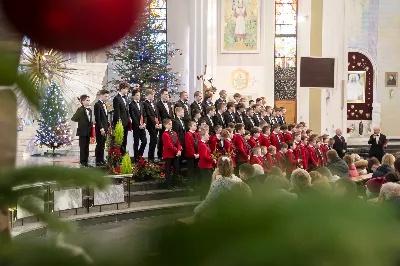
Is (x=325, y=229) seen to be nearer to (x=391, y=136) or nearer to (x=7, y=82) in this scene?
(x=7, y=82)

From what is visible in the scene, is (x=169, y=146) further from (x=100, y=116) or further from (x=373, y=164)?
(x=373, y=164)

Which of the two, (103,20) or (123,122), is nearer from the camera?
(103,20)

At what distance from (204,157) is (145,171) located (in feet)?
3.67

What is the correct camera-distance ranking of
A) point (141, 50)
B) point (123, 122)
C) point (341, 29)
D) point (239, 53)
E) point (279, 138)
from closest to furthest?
point (123, 122)
point (279, 138)
point (141, 50)
point (341, 29)
point (239, 53)

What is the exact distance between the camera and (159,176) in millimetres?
9852

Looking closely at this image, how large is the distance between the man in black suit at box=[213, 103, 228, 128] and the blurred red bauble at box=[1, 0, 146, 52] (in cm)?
1103

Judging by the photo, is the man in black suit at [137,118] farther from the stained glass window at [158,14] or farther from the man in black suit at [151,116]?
the stained glass window at [158,14]

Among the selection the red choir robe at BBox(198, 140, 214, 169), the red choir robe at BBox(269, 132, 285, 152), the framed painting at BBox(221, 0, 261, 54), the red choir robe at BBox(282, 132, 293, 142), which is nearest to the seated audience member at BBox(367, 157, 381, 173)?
the red choir robe at BBox(269, 132, 285, 152)

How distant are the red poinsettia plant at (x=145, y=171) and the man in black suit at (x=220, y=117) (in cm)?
197

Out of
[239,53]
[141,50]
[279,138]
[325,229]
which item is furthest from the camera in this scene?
[239,53]

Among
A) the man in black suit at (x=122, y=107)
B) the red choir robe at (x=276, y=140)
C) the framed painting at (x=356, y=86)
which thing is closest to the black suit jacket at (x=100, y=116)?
the man in black suit at (x=122, y=107)

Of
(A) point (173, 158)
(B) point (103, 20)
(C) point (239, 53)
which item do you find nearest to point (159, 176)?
(A) point (173, 158)

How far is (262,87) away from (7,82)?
21572 mm

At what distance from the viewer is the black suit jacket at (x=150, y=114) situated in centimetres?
1012
